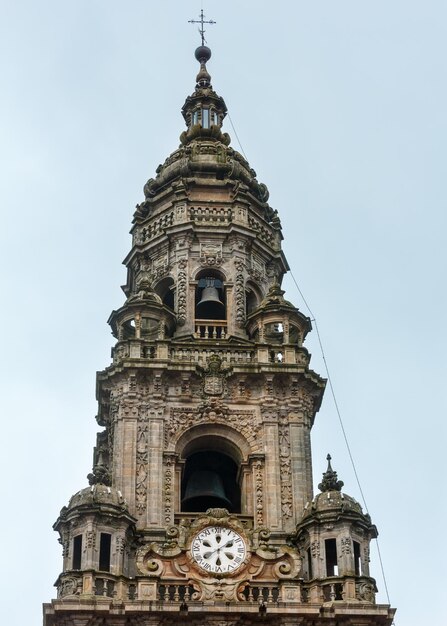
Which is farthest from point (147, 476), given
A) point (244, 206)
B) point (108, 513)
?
point (244, 206)

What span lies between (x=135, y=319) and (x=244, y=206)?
6.16 meters

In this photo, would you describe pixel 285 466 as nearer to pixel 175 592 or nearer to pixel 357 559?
pixel 357 559

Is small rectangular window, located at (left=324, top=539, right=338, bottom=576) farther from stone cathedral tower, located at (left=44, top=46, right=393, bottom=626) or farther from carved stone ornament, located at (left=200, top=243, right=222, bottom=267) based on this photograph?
carved stone ornament, located at (left=200, top=243, right=222, bottom=267)

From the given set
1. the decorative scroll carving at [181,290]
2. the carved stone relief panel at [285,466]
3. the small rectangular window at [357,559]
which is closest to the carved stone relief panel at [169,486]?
the carved stone relief panel at [285,466]

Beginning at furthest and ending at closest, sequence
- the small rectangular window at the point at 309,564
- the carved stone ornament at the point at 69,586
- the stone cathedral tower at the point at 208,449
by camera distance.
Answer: the small rectangular window at the point at 309,564
the stone cathedral tower at the point at 208,449
the carved stone ornament at the point at 69,586

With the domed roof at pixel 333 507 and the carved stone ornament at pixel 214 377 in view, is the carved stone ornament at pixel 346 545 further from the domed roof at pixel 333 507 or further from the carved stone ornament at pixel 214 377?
the carved stone ornament at pixel 214 377

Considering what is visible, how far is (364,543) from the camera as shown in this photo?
37.0 meters

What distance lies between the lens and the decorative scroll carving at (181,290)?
43.1 metres

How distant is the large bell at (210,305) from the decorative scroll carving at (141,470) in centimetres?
556

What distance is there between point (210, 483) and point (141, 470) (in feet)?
7.64

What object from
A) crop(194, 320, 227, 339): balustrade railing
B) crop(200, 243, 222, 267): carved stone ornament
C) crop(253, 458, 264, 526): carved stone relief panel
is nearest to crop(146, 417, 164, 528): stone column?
crop(253, 458, 264, 526): carved stone relief panel

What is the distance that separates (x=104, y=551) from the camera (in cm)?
3659

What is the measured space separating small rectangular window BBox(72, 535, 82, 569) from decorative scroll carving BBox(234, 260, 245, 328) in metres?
9.16

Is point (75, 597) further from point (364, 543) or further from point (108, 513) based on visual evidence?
point (364, 543)
